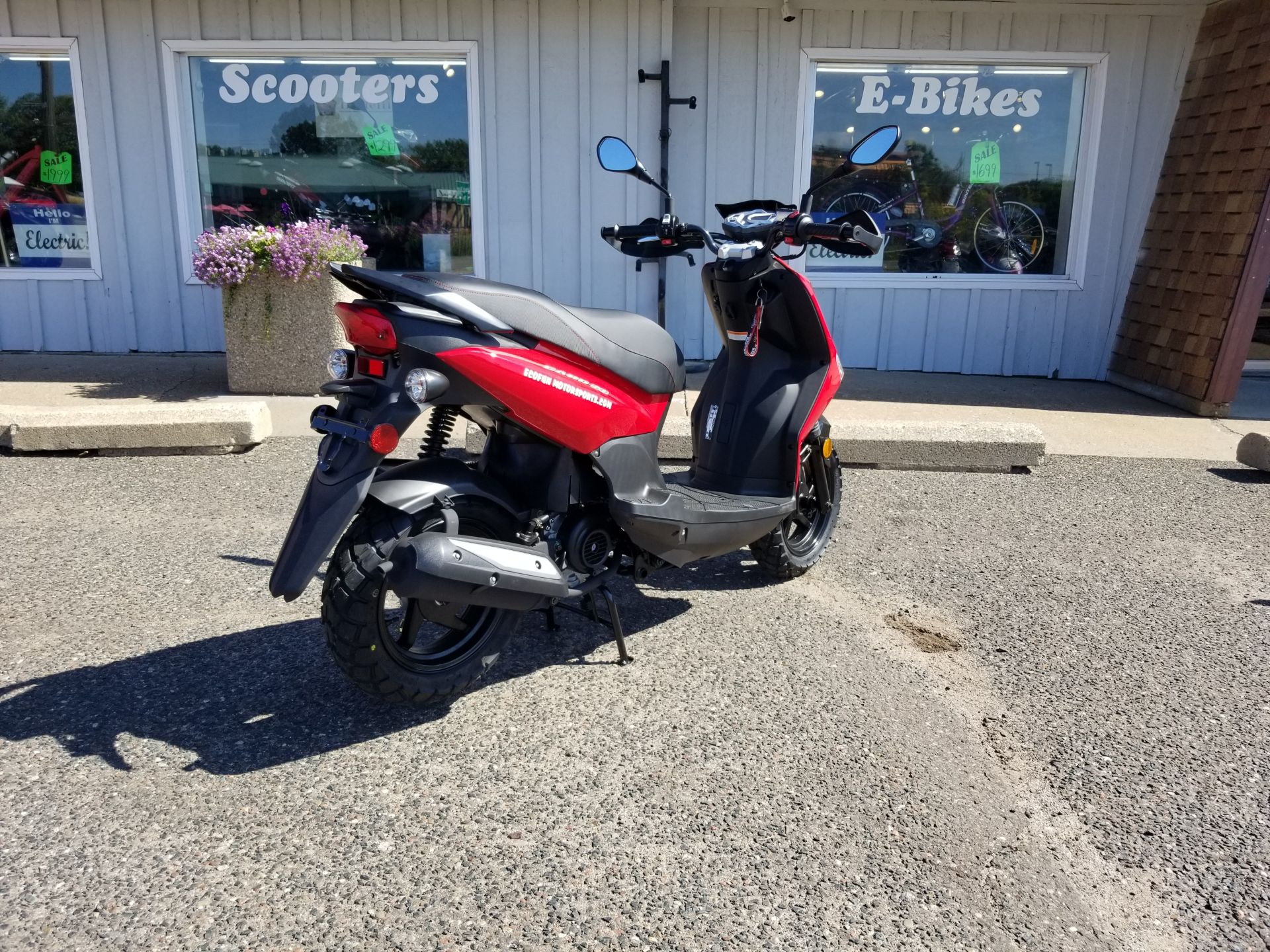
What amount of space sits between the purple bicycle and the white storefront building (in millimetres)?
20

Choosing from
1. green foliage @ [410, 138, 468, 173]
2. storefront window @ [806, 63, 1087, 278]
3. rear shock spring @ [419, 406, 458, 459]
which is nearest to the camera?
rear shock spring @ [419, 406, 458, 459]

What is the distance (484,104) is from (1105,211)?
498 centimetres

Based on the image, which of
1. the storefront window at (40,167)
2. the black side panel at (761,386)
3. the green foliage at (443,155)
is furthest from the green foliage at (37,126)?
the black side panel at (761,386)

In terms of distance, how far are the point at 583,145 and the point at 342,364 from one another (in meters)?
5.60

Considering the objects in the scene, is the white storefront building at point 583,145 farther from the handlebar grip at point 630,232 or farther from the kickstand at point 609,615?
the kickstand at point 609,615

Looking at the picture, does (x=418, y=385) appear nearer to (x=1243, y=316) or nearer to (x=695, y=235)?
(x=695, y=235)

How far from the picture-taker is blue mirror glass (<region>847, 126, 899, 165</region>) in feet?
11.2

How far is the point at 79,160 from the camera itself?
805 cm

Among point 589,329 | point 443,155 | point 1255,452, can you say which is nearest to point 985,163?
point 1255,452

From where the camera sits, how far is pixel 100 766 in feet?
8.83

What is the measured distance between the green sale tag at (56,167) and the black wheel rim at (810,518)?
6914 mm

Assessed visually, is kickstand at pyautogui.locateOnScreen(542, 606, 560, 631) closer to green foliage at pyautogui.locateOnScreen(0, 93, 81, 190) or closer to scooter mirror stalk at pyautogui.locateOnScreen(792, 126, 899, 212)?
scooter mirror stalk at pyautogui.locateOnScreen(792, 126, 899, 212)

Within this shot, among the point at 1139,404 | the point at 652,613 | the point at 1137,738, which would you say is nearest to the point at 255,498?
the point at 652,613

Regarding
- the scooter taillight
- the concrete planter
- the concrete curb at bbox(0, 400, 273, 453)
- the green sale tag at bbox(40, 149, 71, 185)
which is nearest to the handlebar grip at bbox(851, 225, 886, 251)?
the scooter taillight
